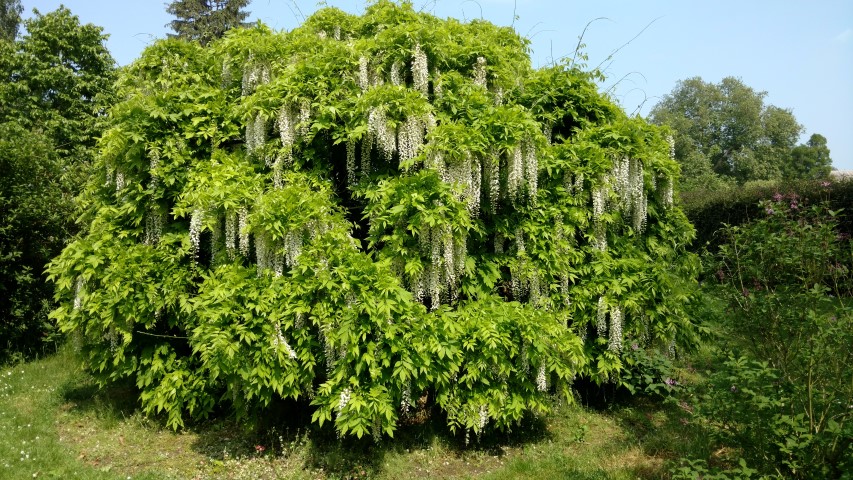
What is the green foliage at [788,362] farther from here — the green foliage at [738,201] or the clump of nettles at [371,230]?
the green foliage at [738,201]

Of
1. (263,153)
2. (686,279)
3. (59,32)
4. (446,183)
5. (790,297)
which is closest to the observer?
(790,297)

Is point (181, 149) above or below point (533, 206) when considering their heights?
above

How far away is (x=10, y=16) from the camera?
29.1 metres

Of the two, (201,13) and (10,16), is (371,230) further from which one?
(10,16)

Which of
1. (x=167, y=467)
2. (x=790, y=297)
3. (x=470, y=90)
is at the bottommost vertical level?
(x=167, y=467)

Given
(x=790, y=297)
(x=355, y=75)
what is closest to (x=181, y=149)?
(x=355, y=75)

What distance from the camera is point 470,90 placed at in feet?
17.5

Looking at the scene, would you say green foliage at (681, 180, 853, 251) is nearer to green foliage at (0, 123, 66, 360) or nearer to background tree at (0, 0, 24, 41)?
green foliage at (0, 123, 66, 360)

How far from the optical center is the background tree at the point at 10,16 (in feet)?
95.0

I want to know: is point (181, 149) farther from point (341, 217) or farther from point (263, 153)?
point (341, 217)

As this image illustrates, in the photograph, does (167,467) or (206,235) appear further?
(206,235)

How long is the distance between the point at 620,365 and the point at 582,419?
0.74 m

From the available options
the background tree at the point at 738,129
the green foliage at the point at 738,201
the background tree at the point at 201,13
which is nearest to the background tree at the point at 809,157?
the background tree at the point at 738,129

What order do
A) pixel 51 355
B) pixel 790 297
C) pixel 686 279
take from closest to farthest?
1. pixel 790 297
2. pixel 686 279
3. pixel 51 355
